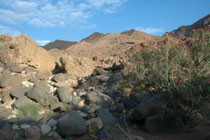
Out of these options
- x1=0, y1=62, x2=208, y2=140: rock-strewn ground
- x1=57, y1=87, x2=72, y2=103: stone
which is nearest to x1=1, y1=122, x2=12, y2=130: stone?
x1=0, y1=62, x2=208, y2=140: rock-strewn ground

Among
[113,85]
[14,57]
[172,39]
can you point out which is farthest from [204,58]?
[14,57]

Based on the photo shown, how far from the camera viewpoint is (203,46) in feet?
10.3

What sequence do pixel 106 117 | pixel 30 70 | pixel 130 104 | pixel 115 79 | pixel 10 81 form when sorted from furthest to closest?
1. pixel 30 70
2. pixel 10 81
3. pixel 115 79
4. pixel 130 104
5. pixel 106 117

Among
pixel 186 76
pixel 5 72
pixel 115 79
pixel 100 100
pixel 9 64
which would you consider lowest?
pixel 100 100

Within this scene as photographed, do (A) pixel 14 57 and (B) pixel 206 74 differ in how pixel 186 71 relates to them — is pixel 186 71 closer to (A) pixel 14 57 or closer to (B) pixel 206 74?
(B) pixel 206 74

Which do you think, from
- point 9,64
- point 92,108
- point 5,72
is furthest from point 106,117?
point 9,64

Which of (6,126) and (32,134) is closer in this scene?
(32,134)

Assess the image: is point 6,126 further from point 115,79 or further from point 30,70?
point 30,70

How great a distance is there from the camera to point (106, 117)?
376cm

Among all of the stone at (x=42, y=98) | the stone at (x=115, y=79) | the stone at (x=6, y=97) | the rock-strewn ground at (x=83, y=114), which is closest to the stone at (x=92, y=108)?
the rock-strewn ground at (x=83, y=114)

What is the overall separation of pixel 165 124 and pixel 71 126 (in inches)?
66.4

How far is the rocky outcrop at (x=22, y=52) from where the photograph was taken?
Result: 7602 millimetres

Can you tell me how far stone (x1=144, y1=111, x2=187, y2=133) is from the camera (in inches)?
122

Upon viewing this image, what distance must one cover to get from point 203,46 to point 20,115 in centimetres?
415
